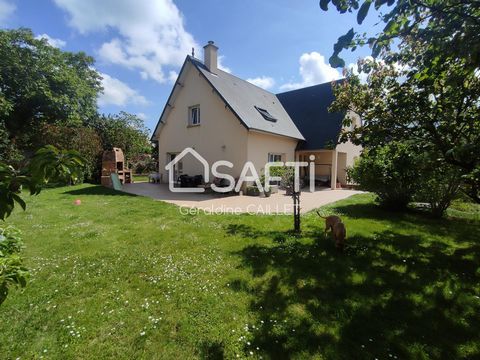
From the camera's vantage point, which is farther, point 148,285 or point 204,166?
point 204,166

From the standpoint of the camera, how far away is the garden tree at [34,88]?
1945 cm

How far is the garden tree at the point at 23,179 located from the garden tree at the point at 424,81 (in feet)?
7.86

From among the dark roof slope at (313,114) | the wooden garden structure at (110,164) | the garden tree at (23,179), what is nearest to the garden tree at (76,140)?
the wooden garden structure at (110,164)

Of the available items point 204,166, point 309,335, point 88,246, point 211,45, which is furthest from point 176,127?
point 309,335


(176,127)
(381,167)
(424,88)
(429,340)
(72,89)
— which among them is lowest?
(429,340)

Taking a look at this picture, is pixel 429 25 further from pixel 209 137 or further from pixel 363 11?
pixel 209 137

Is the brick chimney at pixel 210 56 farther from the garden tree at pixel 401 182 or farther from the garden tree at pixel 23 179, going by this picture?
the garden tree at pixel 23 179

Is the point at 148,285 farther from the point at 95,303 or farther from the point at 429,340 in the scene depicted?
the point at 429,340

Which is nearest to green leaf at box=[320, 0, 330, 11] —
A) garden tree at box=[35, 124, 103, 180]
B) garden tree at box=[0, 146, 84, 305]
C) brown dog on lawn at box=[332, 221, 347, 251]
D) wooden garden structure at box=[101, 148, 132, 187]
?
garden tree at box=[0, 146, 84, 305]

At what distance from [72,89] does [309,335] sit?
2827 centimetres

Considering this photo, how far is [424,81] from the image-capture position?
441 centimetres

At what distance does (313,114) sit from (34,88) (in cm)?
2314

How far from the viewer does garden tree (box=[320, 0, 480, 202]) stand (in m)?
2.34

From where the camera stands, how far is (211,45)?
49.9ft
